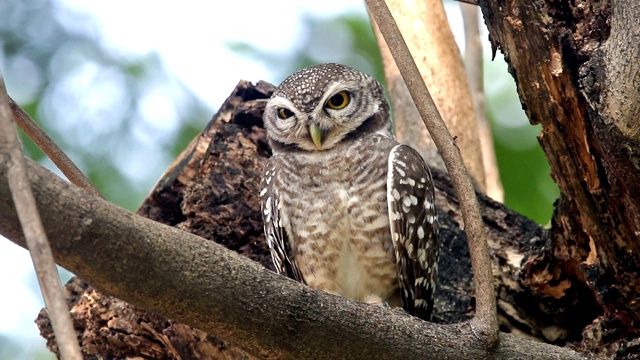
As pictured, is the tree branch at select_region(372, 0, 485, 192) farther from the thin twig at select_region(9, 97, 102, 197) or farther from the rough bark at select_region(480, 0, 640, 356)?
the thin twig at select_region(9, 97, 102, 197)

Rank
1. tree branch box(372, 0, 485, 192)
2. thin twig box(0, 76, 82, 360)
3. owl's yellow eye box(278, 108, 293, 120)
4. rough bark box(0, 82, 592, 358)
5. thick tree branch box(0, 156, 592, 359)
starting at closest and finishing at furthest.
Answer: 1. thin twig box(0, 76, 82, 360)
2. thick tree branch box(0, 156, 592, 359)
3. rough bark box(0, 82, 592, 358)
4. owl's yellow eye box(278, 108, 293, 120)
5. tree branch box(372, 0, 485, 192)

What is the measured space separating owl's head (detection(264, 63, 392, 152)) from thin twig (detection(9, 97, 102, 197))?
141cm

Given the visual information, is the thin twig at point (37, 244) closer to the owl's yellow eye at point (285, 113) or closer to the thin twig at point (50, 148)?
the thin twig at point (50, 148)

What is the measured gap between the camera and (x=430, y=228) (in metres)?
4.25

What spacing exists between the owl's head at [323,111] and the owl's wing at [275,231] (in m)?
0.29

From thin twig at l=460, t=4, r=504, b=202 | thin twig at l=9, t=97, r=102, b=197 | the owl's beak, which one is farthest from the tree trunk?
thin twig at l=460, t=4, r=504, b=202

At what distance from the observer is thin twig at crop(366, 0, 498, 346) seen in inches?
122

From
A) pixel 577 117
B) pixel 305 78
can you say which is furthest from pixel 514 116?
pixel 577 117

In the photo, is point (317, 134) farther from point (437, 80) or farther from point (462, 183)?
point (437, 80)

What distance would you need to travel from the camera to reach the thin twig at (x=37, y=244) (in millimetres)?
1559

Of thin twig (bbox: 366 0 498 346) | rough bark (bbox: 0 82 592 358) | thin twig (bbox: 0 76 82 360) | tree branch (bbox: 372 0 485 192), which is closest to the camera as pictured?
thin twig (bbox: 0 76 82 360)

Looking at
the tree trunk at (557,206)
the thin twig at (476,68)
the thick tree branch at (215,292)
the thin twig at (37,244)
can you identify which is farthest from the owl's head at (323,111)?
the thin twig at (37,244)

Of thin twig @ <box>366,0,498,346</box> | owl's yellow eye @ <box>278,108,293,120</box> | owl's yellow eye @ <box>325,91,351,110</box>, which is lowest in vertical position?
thin twig @ <box>366,0,498,346</box>

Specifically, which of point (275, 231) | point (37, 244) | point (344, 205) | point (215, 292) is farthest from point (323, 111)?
point (37, 244)
